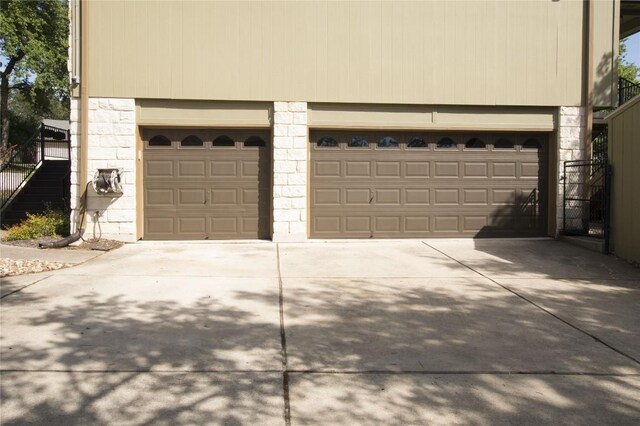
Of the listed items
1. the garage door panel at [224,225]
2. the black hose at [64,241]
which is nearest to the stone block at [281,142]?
the garage door panel at [224,225]

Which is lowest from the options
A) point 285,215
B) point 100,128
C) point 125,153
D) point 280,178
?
point 285,215

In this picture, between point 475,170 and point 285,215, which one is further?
point 475,170

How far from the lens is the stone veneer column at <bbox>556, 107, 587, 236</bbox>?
1206cm

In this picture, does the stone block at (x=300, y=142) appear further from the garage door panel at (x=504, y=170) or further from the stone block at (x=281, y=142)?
the garage door panel at (x=504, y=170)

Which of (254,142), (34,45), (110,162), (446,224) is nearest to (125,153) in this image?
(110,162)

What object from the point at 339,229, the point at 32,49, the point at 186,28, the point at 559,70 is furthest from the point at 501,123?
the point at 32,49

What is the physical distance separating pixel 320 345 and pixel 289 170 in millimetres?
7027

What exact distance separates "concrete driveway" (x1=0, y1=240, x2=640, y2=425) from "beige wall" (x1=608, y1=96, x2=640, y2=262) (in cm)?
102

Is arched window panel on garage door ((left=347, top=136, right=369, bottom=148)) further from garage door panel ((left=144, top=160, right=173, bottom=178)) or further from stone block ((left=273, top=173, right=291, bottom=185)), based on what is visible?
garage door panel ((left=144, top=160, right=173, bottom=178))

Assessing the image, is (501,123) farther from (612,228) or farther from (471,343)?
(471,343)

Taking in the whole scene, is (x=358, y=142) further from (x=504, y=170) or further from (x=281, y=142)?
(x=504, y=170)

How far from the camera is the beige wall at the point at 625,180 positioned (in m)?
9.35

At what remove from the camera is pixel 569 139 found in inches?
476

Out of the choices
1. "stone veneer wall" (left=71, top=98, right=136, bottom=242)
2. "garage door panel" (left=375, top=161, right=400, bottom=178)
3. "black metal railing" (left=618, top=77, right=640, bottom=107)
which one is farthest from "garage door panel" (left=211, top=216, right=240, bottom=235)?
"black metal railing" (left=618, top=77, right=640, bottom=107)
